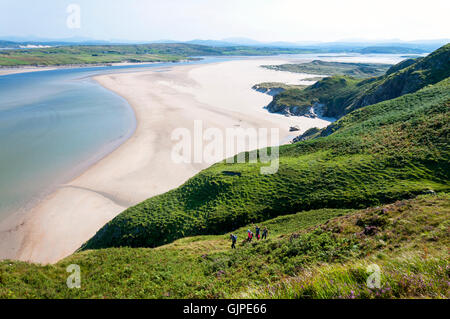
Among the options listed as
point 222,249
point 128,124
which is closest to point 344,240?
point 222,249

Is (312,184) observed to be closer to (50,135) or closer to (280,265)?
(280,265)

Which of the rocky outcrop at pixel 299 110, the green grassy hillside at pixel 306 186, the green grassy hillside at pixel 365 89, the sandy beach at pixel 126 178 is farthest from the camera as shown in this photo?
the rocky outcrop at pixel 299 110

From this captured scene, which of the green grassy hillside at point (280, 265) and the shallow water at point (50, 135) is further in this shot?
the shallow water at point (50, 135)

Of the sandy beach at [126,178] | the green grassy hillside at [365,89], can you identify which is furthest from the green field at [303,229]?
the green grassy hillside at [365,89]

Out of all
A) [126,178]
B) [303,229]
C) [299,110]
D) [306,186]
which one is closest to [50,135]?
[126,178]

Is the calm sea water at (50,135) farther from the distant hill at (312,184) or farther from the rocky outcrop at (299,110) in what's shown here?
the rocky outcrop at (299,110)
